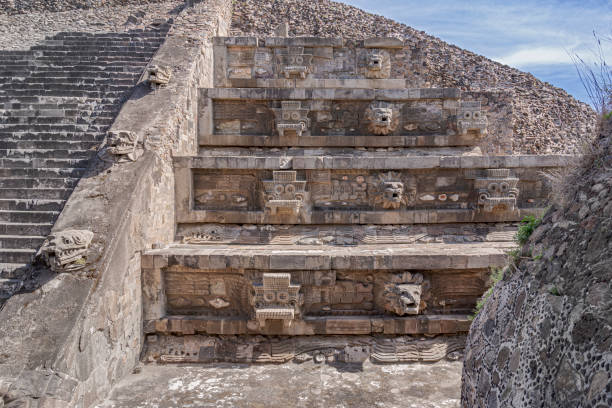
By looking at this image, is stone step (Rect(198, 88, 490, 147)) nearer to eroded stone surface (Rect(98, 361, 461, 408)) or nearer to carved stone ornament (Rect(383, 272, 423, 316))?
→ carved stone ornament (Rect(383, 272, 423, 316))

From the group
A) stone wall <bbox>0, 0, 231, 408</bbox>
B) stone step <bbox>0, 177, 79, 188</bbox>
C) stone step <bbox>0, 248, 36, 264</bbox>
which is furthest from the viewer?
stone step <bbox>0, 177, 79, 188</bbox>

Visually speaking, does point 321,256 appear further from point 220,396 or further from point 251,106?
point 251,106

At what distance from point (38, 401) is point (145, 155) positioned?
3509 millimetres

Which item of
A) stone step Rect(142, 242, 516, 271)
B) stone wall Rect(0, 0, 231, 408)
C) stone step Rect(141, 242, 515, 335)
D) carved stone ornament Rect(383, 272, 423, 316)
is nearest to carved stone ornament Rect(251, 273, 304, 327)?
stone step Rect(141, 242, 515, 335)

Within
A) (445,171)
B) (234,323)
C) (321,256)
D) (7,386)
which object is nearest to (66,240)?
(7,386)

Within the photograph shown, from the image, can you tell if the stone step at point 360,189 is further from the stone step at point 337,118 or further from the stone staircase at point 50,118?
the stone staircase at point 50,118

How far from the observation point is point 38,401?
3535 millimetres

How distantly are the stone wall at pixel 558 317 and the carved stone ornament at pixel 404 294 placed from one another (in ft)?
6.67

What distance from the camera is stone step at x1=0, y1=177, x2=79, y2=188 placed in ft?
19.6

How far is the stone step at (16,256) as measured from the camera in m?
5.05

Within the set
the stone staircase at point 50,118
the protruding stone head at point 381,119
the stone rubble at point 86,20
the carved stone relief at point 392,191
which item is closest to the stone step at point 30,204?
the stone staircase at point 50,118

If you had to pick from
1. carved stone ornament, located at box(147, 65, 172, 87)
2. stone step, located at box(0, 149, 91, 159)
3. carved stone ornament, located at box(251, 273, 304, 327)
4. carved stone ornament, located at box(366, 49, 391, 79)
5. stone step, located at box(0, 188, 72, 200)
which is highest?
carved stone ornament, located at box(366, 49, 391, 79)

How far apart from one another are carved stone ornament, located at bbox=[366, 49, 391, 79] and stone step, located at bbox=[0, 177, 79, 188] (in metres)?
8.03

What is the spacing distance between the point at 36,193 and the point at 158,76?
3.11 meters
